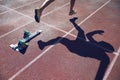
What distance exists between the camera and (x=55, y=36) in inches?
165

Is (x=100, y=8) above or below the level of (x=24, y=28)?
below

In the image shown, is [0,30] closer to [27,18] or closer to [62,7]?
[27,18]

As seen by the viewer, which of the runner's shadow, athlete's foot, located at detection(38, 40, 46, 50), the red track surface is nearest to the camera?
the red track surface

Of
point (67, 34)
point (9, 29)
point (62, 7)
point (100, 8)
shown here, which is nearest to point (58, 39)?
point (67, 34)

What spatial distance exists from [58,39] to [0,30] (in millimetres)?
1462

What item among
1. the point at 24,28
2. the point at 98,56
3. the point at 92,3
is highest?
the point at 24,28

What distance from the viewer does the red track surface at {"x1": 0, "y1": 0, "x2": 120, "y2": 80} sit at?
3.14m

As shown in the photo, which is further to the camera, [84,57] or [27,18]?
[27,18]

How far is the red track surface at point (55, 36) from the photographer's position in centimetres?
314

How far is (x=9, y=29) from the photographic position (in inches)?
171

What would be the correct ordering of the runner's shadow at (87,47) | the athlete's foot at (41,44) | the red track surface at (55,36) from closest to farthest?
1. the red track surface at (55,36)
2. the runner's shadow at (87,47)
3. the athlete's foot at (41,44)

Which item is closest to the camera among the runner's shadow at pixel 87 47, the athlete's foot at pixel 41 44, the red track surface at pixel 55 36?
the red track surface at pixel 55 36

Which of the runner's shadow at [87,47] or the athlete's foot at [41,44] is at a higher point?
the athlete's foot at [41,44]

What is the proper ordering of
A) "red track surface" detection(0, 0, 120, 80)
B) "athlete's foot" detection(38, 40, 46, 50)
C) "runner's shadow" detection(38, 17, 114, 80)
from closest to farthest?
"red track surface" detection(0, 0, 120, 80), "runner's shadow" detection(38, 17, 114, 80), "athlete's foot" detection(38, 40, 46, 50)
